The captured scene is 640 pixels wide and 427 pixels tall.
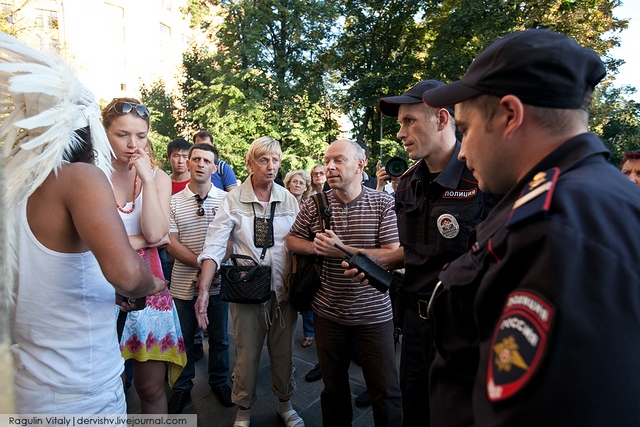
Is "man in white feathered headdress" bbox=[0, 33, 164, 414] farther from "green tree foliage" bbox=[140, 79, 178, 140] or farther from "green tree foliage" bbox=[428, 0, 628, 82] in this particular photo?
"green tree foliage" bbox=[140, 79, 178, 140]

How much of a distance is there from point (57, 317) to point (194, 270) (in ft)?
6.80

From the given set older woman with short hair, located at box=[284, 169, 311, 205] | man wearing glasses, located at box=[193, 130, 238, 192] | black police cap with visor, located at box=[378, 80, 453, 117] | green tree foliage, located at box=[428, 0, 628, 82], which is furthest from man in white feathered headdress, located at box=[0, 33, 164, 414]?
green tree foliage, located at box=[428, 0, 628, 82]

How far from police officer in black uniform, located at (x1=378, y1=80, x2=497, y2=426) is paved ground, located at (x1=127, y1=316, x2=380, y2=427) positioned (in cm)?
123

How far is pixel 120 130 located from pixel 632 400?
7.84 ft

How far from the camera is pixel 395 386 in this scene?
8.20 ft

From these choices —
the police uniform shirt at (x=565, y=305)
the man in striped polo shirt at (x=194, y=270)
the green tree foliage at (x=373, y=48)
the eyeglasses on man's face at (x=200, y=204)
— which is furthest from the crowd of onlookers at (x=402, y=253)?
the green tree foliage at (x=373, y=48)

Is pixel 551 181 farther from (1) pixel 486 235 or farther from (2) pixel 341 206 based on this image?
(2) pixel 341 206

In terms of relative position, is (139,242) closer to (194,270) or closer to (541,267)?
(194,270)

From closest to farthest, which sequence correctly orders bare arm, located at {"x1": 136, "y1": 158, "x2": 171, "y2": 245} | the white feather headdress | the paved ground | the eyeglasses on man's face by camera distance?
1. the white feather headdress
2. bare arm, located at {"x1": 136, "y1": 158, "x2": 171, "y2": 245}
3. the paved ground
4. the eyeglasses on man's face

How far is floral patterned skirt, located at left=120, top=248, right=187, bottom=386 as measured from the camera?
2258 millimetres

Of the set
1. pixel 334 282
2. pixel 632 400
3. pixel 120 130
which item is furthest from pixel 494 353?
pixel 120 130

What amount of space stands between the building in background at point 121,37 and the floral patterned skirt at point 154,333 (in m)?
20.4

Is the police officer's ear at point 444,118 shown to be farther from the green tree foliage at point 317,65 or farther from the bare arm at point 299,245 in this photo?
the green tree foliage at point 317,65

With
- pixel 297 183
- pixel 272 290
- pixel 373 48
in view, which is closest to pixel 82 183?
pixel 272 290
